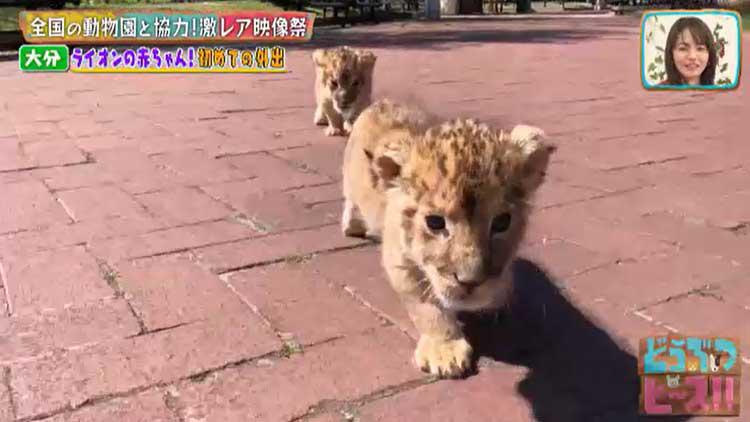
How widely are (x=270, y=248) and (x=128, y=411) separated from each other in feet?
5.07

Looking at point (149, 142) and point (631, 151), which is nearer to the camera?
point (631, 151)

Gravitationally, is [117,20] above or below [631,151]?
above

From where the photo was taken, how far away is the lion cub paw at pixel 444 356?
8.52 feet

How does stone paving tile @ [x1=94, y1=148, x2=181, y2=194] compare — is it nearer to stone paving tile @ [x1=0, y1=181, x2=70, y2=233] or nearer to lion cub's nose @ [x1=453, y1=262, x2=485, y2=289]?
stone paving tile @ [x1=0, y1=181, x2=70, y2=233]

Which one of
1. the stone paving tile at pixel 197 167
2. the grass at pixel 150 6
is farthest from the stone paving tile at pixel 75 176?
the grass at pixel 150 6

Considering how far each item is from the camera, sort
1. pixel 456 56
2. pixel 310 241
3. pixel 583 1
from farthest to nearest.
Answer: pixel 583 1
pixel 456 56
pixel 310 241

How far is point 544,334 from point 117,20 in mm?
15474

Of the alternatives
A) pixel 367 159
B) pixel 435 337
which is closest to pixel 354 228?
pixel 367 159

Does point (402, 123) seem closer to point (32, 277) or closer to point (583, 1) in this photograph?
point (32, 277)

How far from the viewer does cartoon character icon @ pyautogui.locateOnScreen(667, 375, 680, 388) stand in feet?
8.21

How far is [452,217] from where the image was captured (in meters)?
2.32

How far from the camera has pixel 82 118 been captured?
739 cm

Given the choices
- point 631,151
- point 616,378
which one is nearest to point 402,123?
point 616,378

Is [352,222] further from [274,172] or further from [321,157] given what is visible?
[321,157]
